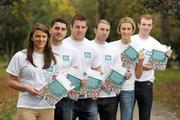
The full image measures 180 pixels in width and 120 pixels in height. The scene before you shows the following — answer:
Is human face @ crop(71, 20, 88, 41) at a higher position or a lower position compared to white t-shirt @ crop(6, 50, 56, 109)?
higher

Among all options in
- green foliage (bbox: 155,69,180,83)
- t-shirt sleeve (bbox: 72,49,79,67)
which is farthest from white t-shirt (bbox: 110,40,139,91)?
green foliage (bbox: 155,69,180,83)

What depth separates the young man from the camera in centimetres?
841

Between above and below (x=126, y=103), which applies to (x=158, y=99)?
below

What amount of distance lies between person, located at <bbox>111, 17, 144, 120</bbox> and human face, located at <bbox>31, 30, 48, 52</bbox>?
1.72 m

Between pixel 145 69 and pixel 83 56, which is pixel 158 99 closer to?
pixel 145 69

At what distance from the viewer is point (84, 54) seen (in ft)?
26.8

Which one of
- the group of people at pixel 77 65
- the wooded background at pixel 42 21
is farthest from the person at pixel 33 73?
the wooded background at pixel 42 21

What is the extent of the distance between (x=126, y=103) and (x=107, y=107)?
422mm

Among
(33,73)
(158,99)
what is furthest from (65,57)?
(158,99)

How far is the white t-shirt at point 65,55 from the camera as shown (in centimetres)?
790

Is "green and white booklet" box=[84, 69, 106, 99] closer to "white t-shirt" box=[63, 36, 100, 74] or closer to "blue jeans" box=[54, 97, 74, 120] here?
"white t-shirt" box=[63, 36, 100, 74]

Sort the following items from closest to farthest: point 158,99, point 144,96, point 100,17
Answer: point 144,96 < point 158,99 < point 100,17

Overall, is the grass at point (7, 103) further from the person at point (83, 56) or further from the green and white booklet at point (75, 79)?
the green and white booklet at point (75, 79)

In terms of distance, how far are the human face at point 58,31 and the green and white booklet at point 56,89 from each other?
0.69 meters
